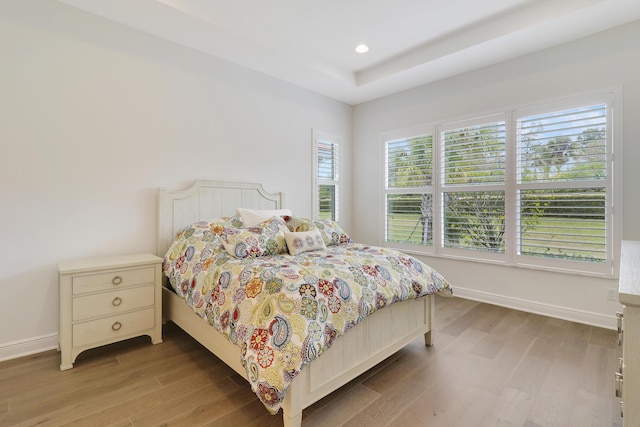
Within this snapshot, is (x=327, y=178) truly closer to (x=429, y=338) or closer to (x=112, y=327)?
(x=429, y=338)

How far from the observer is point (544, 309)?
3098 millimetres

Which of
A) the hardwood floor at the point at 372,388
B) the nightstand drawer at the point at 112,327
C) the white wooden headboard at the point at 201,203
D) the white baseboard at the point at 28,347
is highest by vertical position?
the white wooden headboard at the point at 201,203

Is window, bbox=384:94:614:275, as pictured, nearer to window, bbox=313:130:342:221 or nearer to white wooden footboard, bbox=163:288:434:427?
window, bbox=313:130:342:221

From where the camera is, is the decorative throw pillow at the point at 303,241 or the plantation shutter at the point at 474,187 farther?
the plantation shutter at the point at 474,187

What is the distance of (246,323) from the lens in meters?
1.60

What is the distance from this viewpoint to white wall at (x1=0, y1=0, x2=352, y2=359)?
88.4 inches

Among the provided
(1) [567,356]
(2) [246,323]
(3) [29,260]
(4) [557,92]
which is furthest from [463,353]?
(3) [29,260]

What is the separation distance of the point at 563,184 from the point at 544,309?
123cm

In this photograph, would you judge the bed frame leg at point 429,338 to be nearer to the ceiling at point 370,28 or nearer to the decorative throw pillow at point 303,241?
the decorative throw pillow at point 303,241

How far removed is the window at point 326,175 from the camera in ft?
14.0

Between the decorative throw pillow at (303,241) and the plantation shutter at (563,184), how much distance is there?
2.16m

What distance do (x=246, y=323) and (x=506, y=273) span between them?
116 inches

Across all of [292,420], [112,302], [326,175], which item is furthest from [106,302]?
[326,175]

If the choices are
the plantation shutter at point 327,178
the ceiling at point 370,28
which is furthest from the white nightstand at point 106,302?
the plantation shutter at point 327,178
